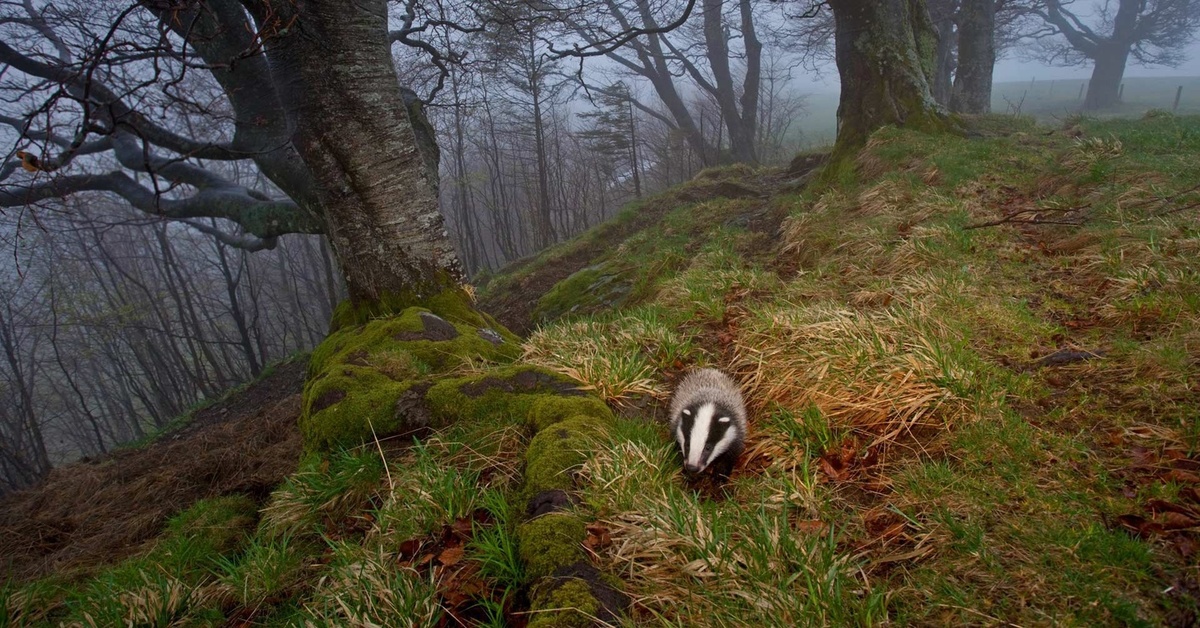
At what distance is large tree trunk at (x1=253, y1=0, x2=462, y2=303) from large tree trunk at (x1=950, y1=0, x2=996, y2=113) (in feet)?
53.4

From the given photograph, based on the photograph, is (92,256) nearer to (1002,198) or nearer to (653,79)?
(653,79)

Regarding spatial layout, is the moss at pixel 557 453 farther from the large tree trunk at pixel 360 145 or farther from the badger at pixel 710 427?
the large tree trunk at pixel 360 145

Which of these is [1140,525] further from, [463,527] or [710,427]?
[463,527]

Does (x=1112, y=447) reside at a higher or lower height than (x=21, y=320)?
higher

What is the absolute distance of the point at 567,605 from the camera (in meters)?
1.59

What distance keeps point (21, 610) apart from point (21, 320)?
2102 centimetres

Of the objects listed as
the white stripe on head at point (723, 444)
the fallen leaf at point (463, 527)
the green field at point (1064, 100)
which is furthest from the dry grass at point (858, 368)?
the green field at point (1064, 100)

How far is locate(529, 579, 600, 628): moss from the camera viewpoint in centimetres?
155

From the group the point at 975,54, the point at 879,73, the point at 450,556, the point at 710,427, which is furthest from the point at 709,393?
the point at 975,54

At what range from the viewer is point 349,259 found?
4332mm

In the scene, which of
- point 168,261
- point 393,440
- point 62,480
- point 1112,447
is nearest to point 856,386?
point 1112,447

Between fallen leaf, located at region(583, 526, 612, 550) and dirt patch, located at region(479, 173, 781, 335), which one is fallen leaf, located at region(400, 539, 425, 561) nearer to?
fallen leaf, located at region(583, 526, 612, 550)

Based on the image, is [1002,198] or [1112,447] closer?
[1112,447]

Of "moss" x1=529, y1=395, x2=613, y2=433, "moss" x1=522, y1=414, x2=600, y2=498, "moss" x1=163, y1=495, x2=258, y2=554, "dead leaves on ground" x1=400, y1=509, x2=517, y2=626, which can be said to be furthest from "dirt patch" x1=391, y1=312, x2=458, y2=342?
"dead leaves on ground" x1=400, y1=509, x2=517, y2=626
